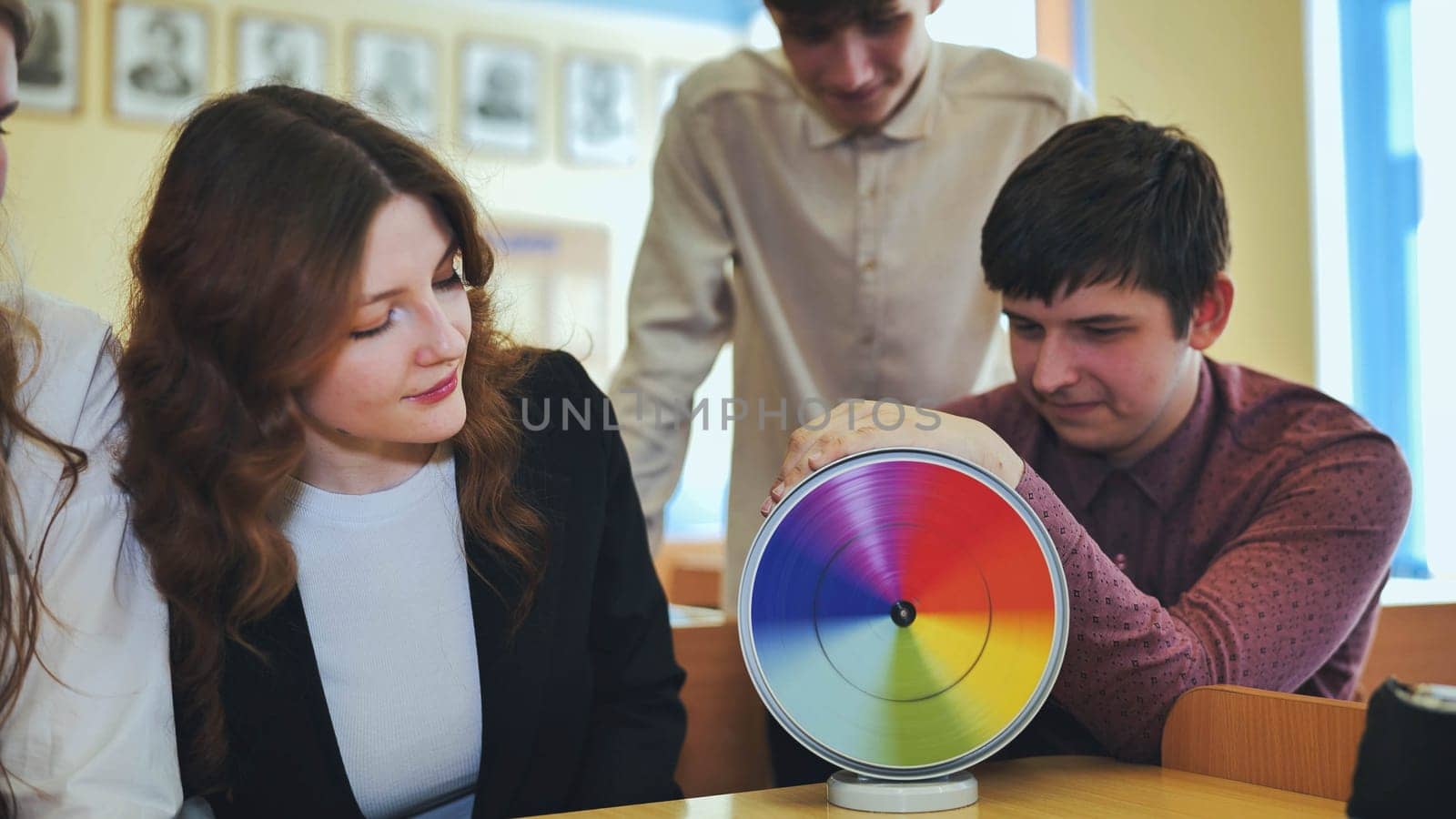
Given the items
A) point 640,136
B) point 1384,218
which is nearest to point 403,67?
point 640,136

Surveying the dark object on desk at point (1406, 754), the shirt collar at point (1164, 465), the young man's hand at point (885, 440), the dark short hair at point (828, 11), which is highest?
the dark short hair at point (828, 11)

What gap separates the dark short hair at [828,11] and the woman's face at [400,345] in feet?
1.96

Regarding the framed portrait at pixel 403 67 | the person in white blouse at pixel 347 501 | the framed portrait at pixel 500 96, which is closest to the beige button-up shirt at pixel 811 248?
the person in white blouse at pixel 347 501

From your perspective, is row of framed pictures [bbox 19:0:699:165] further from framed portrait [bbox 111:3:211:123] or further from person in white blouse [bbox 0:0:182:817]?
person in white blouse [bbox 0:0:182:817]

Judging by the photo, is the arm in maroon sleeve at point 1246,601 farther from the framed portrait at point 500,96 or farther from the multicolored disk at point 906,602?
the framed portrait at point 500,96

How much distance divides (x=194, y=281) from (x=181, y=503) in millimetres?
192

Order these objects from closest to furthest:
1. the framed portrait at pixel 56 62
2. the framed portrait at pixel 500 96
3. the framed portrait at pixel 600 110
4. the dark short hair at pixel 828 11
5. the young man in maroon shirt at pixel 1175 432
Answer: the young man in maroon shirt at pixel 1175 432
the dark short hair at pixel 828 11
the framed portrait at pixel 56 62
the framed portrait at pixel 500 96
the framed portrait at pixel 600 110

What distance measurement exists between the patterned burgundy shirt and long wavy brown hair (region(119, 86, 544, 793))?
0.61m

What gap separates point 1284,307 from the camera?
107 inches

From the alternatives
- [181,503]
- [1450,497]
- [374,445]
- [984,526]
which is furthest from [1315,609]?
[1450,497]

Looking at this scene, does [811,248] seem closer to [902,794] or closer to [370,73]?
[902,794]

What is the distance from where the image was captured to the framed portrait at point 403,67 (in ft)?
14.6

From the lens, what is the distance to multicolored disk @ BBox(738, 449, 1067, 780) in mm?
962

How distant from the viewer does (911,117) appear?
6.10 feet
